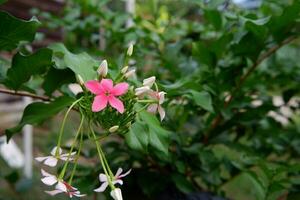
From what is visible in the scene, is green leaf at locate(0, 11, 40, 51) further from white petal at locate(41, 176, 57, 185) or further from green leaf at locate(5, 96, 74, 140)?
white petal at locate(41, 176, 57, 185)

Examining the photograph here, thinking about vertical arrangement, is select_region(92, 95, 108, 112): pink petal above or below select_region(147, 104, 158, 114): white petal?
above

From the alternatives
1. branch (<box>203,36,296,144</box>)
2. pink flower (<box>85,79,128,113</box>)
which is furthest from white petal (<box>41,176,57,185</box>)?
branch (<box>203,36,296,144</box>)

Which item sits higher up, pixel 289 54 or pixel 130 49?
pixel 130 49

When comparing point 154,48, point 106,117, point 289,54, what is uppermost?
point 106,117

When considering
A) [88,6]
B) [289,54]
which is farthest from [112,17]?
[289,54]

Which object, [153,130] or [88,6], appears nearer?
[153,130]

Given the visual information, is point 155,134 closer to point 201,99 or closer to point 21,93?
point 201,99

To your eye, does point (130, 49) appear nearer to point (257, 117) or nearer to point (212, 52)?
point (212, 52)

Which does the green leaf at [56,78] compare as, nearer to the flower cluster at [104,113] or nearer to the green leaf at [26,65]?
the green leaf at [26,65]

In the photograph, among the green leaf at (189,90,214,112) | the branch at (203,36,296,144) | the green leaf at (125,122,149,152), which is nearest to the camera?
the green leaf at (125,122,149,152)
